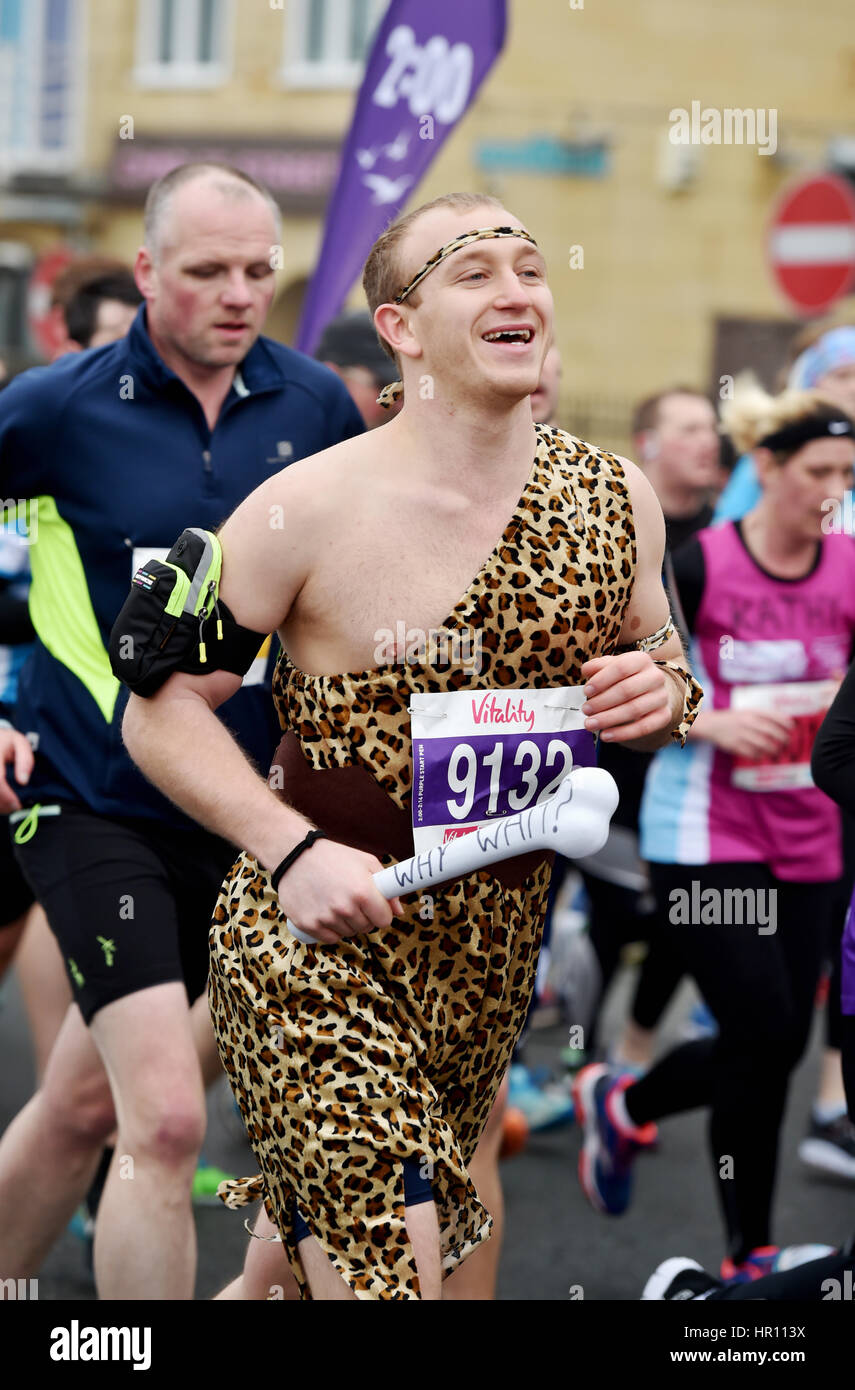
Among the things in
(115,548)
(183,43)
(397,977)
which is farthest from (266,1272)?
(183,43)

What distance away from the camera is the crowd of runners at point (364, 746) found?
9.72 ft

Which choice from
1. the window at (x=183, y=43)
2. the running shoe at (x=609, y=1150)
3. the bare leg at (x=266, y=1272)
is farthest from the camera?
the window at (x=183, y=43)

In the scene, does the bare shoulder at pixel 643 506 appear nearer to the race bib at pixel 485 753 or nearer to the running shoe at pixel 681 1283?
the race bib at pixel 485 753

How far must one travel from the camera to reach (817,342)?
7.29 m

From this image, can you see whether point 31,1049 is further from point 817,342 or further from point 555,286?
point 555,286

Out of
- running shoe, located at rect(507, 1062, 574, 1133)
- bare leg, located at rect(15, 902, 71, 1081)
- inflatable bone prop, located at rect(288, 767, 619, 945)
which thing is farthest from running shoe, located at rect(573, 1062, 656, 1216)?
inflatable bone prop, located at rect(288, 767, 619, 945)

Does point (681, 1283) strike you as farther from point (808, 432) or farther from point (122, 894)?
point (808, 432)

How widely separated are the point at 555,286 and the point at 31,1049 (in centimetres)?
1870

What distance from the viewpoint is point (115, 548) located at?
397cm

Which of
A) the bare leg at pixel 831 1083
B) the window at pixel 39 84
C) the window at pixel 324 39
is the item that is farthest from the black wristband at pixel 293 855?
the window at pixel 39 84

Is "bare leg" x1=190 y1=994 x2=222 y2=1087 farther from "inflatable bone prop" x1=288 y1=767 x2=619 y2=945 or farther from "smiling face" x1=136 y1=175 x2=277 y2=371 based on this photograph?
"inflatable bone prop" x1=288 y1=767 x2=619 y2=945

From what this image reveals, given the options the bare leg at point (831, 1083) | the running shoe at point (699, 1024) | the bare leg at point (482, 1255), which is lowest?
the running shoe at point (699, 1024)

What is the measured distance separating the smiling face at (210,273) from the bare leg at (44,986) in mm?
1658
